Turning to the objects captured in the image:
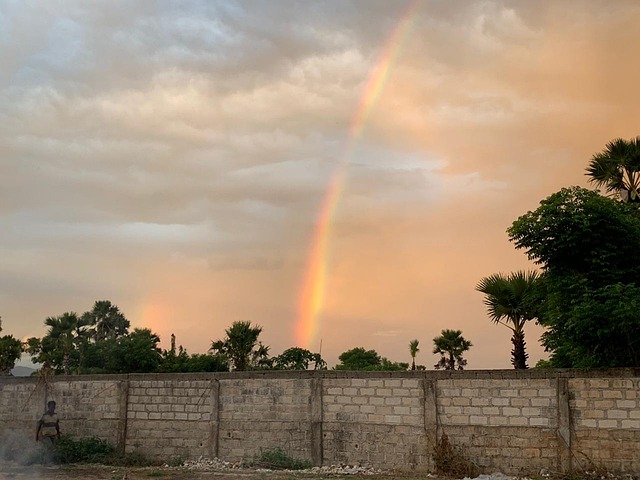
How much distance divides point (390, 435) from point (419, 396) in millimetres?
1093

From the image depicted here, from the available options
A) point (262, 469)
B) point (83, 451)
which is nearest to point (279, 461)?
point (262, 469)

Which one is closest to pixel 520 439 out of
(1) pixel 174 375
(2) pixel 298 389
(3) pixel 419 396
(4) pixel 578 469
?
(4) pixel 578 469

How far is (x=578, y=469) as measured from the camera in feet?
40.3

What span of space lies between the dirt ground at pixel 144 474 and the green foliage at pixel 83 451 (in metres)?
0.52


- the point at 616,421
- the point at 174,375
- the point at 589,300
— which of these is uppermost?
the point at 589,300

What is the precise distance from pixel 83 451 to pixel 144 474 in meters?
2.89

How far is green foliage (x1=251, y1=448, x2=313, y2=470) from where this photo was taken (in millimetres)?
14117

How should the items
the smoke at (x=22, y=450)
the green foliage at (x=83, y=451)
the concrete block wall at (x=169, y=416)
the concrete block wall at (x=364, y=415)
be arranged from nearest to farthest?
the concrete block wall at (x=364, y=415) → the concrete block wall at (x=169, y=416) → the green foliage at (x=83, y=451) → the smoke at (x=22, y=450)

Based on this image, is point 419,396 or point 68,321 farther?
point 68,321

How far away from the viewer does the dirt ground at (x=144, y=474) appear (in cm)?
1302

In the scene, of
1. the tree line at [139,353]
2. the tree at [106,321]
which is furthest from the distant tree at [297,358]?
the tree at [106,321]

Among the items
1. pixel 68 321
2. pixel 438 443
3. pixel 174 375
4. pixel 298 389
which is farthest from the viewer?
pixel 68 321

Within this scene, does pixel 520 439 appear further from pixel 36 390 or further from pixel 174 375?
pixel 36 390

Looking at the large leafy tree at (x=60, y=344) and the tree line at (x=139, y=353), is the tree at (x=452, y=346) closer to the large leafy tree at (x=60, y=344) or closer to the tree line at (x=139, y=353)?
the tree line at (x=139, y=353)
